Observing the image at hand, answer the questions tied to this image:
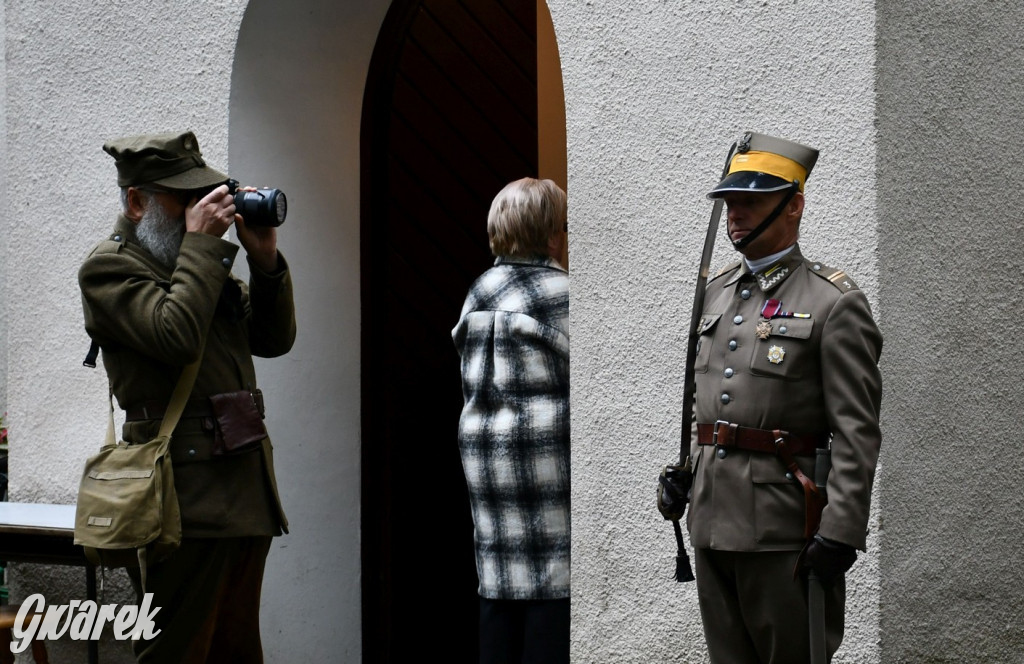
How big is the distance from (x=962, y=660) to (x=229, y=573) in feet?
7.07

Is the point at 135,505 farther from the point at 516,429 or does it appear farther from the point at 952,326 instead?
the point at 952,326

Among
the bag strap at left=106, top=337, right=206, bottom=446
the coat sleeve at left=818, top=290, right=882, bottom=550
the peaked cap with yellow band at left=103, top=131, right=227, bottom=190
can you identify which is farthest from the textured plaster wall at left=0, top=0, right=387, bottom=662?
the coat sleeve at left=818, top=290, right=882, bottom=550

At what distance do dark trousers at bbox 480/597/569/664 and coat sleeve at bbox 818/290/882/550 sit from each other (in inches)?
55.9

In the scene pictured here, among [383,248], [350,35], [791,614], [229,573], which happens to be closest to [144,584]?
[229,573]

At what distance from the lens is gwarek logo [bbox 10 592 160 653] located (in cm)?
477

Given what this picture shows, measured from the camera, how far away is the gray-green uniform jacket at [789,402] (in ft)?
9.56

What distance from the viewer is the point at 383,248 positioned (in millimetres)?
5602

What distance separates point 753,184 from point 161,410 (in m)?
1.87

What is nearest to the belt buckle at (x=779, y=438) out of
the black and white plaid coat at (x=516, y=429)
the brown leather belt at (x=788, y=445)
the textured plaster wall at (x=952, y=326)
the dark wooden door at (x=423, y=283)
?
the brown leather belt at (x=788, y=445)

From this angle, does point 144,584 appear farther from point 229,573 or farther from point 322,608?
point 322,608

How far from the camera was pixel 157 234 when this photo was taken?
3.98m

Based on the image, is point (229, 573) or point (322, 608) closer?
point (229, 573)

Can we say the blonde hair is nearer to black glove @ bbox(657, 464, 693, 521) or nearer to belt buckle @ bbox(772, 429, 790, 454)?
black glove @ bbox(657, 464, 693, 521)

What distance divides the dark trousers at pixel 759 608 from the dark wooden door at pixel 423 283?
257cm
